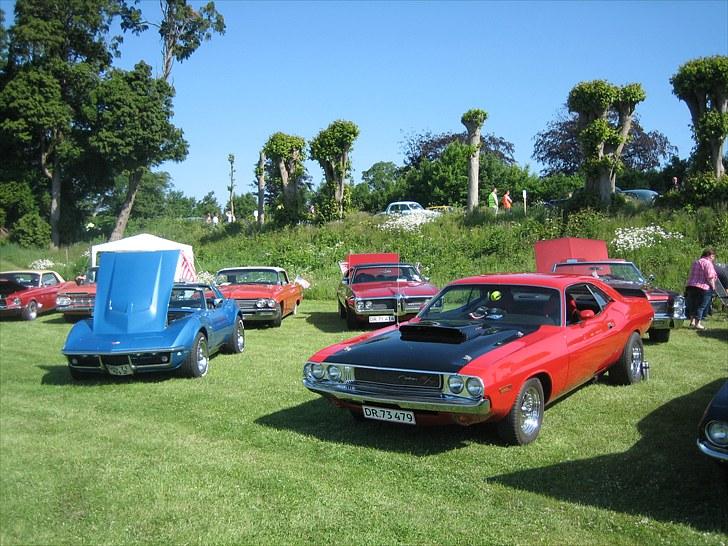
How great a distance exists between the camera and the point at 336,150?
2877cm

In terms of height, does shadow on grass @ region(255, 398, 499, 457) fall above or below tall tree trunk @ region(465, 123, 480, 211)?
below

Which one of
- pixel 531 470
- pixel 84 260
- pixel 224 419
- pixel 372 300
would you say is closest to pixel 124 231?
pixel 84 260

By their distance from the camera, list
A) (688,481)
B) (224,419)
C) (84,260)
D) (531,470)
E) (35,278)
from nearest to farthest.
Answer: (688,481)
(531,470)
(224,419)
(35,278)
(84,260)

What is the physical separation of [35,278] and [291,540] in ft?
56.8

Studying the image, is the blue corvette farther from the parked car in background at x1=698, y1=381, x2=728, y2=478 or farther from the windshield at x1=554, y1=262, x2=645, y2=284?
the windshield at x1=554, y1=262, x2=645, y2=284

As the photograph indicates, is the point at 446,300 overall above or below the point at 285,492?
above

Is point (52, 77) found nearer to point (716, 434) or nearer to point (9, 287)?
point (9, 287)

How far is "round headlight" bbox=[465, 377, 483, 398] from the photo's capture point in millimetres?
4953

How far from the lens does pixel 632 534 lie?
3.80 metres

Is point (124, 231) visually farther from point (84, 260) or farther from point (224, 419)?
point (224, 419)

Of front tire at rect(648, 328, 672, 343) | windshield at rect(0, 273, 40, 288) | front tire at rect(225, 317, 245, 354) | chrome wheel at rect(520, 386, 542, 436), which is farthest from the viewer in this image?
windshield at rect(0, 273, 40, 288)

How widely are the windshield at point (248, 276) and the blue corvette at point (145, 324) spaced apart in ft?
16.6

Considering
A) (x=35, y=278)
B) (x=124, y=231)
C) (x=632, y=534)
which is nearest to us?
(x=632, y=534)

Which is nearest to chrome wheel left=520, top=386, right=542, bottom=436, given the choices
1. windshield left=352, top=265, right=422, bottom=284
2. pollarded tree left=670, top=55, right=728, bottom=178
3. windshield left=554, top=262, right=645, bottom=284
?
windshield left=554, top=262, right=645, bottom=284
